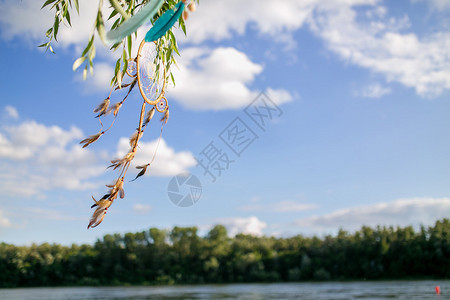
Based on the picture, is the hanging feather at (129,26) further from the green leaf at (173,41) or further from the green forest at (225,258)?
the green forest at (225,258)

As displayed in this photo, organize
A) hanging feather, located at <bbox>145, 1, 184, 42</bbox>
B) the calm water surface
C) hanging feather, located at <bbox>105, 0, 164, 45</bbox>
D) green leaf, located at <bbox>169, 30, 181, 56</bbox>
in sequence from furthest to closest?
1. the calm water surface
2. green leaf, located at <bbox>169, 30, 181, 56</bbox>
3. hanging feather, located at <bbox>145, 1, 184, 42</bbox>
4. hanging feather, located at <bbox>105, 0, 164, 45</bbox>

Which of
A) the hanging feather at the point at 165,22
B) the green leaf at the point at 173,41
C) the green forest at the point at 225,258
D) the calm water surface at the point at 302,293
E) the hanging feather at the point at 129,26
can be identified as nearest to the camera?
the hanging feather at the point at 129,26

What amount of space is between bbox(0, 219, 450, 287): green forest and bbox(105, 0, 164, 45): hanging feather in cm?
5104

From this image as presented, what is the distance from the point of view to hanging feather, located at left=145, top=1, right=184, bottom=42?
1314mm

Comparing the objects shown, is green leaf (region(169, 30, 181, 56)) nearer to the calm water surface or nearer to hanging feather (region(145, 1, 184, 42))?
hanging feather (region(145, 1, 184, 42))

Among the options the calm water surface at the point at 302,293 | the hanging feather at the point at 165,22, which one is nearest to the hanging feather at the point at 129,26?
the hanging feather at the point at 165,22

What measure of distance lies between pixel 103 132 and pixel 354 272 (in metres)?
52.7

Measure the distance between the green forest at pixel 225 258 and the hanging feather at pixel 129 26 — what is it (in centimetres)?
5104

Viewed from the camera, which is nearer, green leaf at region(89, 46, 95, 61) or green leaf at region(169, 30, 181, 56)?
green leaf at region(89, 46, 95, 61)

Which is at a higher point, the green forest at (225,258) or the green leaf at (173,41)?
the green leaf at (173,41)

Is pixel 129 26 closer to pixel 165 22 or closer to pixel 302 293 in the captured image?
pixel 165 22

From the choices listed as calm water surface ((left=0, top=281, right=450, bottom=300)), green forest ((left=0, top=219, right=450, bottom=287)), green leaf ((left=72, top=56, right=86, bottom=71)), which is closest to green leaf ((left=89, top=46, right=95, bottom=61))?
green leaf ((left=72, top=56, right=86, bottom=71))

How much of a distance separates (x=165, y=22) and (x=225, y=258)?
5616 cm

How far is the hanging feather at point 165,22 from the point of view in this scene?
51.8 inches
